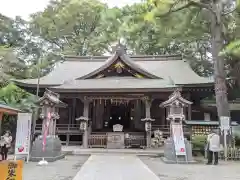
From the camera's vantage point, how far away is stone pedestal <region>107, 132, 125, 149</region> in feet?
50.9

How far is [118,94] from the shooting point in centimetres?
1628

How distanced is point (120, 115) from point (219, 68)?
7787 millimetres

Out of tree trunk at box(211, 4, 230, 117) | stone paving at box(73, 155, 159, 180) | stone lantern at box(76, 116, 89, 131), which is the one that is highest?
tree trunk at box(211, 4, 230, 117)

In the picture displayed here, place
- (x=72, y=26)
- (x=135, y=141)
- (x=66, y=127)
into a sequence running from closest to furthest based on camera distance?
1. (x=135, y=141)
2. (x=66, y=127)
3. (x=72, y=26)

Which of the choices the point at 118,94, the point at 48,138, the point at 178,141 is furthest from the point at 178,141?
the point at 118,94

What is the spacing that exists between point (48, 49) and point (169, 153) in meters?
28.3

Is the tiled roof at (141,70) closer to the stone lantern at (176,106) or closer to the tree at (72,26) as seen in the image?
the stone lantern at (176,106)

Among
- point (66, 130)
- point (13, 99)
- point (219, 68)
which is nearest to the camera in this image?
point (219, 68)

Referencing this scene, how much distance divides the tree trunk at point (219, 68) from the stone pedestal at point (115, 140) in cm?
568

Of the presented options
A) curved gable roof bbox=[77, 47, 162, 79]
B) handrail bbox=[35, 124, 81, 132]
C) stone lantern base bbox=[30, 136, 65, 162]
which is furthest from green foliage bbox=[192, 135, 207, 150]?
stone lantern base bbox=[30, 136, 65, 162]

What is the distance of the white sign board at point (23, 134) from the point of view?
10.4 m

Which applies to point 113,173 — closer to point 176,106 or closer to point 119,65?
point 176,106

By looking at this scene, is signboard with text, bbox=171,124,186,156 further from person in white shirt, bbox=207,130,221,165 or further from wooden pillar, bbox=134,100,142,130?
wooden pillar, bbox=134,100,142,130

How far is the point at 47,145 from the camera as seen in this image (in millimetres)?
11195
